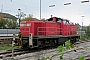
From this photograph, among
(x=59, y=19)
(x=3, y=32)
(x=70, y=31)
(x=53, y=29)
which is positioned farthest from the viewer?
(x=3, y=32)

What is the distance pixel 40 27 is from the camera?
14.6 m

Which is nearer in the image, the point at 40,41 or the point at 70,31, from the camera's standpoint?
the point at 40,41

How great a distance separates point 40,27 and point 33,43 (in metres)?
1.54

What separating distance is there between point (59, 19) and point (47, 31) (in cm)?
262

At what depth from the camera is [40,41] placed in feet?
46.7

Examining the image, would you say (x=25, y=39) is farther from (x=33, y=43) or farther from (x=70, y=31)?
(x=70, y=31)

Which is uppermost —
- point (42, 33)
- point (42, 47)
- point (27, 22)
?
point (27, 22)

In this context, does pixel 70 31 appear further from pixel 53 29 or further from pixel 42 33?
pixel 42 33

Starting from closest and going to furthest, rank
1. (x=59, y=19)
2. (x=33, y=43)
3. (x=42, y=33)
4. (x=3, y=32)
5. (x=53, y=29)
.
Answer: (x=33, y=43) → (x=42, y=33) → (x=53, y=29) → (x=59, y=19) → (x=3, y=32)

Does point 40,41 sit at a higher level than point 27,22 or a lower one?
lower

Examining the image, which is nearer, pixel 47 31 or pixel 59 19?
pixel 47 31

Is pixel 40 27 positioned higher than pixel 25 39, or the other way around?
pixel 40 27

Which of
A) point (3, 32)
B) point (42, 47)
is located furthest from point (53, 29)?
point (3, 32)

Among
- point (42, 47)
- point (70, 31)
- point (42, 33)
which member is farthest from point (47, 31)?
point (70, 31)
